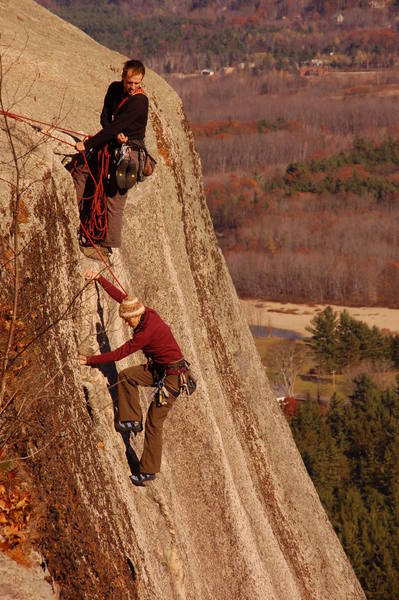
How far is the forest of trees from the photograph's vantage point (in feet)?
99.8

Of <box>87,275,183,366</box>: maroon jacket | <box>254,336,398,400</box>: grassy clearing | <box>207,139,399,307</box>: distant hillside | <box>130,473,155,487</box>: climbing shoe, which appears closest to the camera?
<box>87,275,183,366</box>: maroon jacket

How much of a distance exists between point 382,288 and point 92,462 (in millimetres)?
111127

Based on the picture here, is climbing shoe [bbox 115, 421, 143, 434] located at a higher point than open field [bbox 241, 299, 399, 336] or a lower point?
higher

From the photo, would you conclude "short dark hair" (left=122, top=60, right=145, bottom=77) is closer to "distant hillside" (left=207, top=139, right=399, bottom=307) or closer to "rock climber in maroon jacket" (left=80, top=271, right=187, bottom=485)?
"rock climber in maroon jacket" (left=80, top=271, right=187, bottom=485)

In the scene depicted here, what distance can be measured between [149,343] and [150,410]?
90cm

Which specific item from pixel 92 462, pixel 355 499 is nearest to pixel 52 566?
pixel 92 462

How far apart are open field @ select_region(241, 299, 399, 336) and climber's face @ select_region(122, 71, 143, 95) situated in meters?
90.0

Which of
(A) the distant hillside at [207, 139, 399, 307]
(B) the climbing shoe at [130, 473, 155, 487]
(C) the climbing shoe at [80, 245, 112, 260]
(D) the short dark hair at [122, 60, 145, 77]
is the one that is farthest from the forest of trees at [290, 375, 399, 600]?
(A) the distant hillside at [207, 139, 399, 307]

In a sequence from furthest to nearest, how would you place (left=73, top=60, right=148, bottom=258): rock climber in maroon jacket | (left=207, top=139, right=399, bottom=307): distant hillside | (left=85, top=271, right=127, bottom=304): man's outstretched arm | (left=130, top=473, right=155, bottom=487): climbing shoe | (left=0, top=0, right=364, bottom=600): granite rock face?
(left=207, top=139, right=399, bottom=307): distant hillside, (left=73, top=60, right=148, bottom=258): rock climber in maroon jacket, (left=85, top=271, right=127, bottom=304): man's outstretched arm, (left=130, top=473, right=155, bottom=487): climbing shoe, (left=0, top=0, right=364, bottom=600): granite rock face

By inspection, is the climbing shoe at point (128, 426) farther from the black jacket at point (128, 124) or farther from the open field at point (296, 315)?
the open field at point (296, 315)

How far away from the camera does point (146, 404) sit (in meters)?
11.6

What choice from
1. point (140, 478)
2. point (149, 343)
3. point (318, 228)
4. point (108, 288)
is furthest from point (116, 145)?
point (318, 228)

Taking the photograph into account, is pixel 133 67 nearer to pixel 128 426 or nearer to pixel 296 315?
pixel 128 426

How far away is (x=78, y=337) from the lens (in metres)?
9.95
